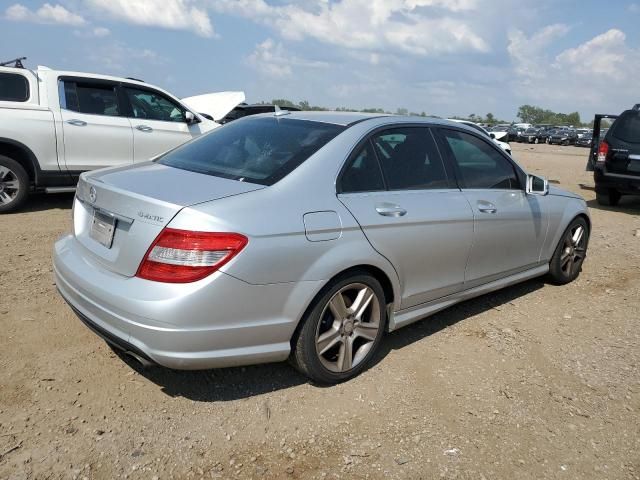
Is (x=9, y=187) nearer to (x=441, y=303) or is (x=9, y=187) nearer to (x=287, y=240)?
(x=287, y=240)

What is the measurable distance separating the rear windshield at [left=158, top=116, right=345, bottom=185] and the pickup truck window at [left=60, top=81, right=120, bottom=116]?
4.21m

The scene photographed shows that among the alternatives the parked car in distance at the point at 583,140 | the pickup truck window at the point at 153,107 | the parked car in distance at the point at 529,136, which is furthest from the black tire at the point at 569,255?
the parked car in distance at the point at 529,136

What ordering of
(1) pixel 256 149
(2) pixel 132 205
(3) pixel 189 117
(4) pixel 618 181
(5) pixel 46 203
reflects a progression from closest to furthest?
(2) pixel 132 205 → (1) pixel 256 149 → (5) pixel 46 203 → (3) pixel 189 117 → (4) pixel 618 181

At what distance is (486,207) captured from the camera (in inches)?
161

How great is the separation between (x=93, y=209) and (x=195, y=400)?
1204 mm

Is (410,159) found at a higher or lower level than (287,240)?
higher

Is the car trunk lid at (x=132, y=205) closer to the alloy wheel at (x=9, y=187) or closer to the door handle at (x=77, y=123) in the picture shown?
the alloy wheel at (x=9, y=187)

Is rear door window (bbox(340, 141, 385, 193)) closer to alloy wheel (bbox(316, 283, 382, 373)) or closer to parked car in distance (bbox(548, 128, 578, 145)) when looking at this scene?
alloy wheel (bbox(316, 283, 382, 373))

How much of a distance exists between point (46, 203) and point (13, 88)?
5.27ft

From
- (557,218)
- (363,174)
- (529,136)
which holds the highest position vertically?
(363,174)

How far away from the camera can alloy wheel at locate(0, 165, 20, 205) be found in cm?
690

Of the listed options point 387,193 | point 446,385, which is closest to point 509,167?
point 387,193

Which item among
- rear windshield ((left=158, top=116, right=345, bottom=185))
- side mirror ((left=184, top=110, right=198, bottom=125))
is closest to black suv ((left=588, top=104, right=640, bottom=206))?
side mirror ((left=184, top=110, right=198, bottom=125))

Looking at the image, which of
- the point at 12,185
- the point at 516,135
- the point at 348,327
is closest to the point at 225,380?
the point at 348,327
